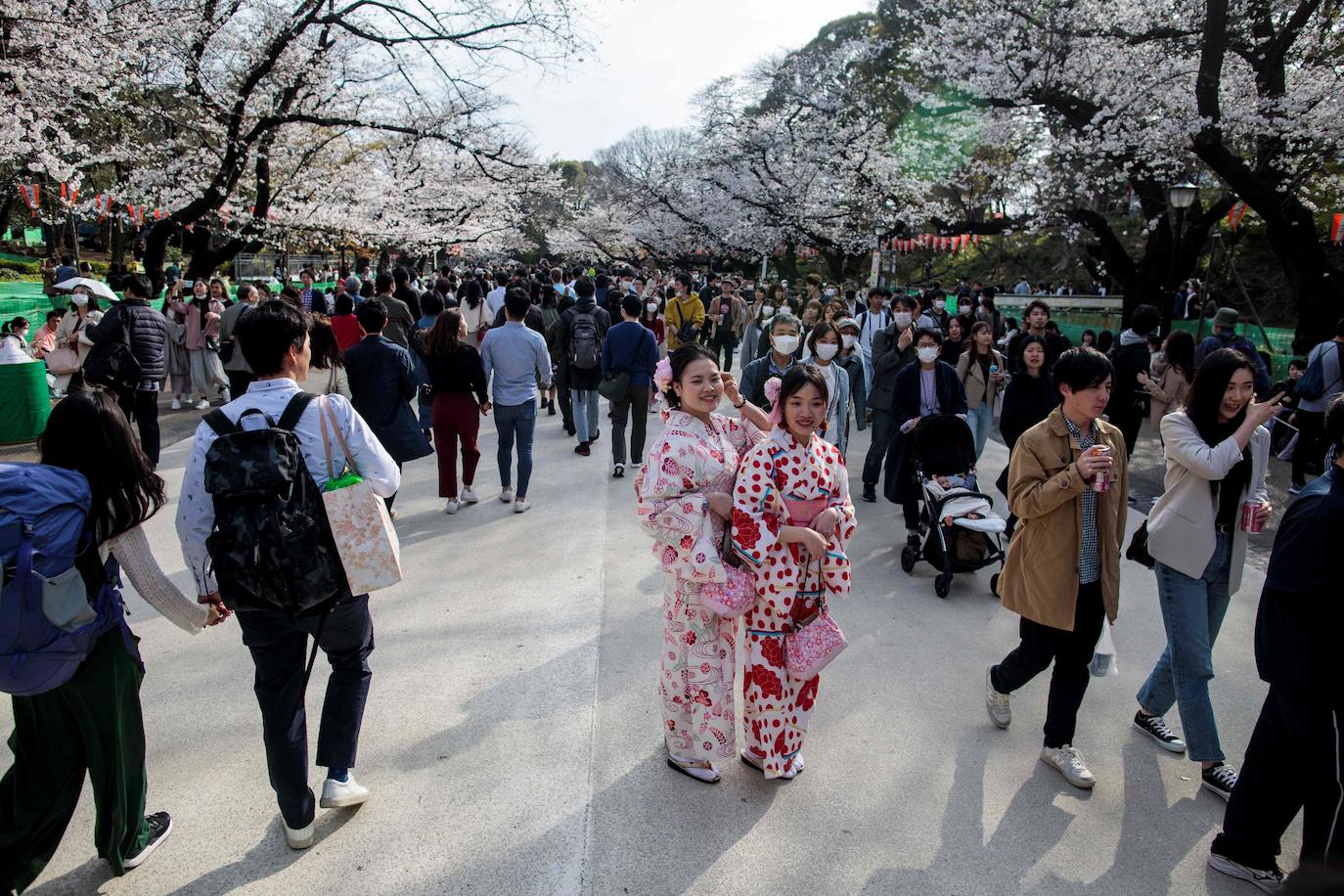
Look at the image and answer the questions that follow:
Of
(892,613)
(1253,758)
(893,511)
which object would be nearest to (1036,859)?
(1253,758)

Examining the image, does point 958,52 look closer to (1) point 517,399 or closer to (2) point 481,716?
(1) point 517,399

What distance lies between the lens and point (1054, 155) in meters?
18.1

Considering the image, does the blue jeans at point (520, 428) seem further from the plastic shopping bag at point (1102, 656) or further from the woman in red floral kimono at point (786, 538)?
the plastic shopping bag at point (1102, 656)

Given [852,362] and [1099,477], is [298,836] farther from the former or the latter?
[852,362]

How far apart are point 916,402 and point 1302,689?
12.7 ft

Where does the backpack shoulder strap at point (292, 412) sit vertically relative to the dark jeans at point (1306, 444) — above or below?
above

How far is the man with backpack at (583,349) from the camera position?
25.9 feet

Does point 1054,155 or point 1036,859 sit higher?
point 1054,155

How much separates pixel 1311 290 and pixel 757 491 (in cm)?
1473

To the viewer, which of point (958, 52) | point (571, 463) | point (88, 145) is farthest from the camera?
point (958, 52)

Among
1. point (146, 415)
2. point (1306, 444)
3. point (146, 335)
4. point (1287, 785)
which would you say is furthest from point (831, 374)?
point (146, 335)

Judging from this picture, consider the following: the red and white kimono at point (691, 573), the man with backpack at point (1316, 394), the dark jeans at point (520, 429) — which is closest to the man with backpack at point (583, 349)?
the dark jeans at point (520, 429)

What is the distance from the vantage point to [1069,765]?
3195mm

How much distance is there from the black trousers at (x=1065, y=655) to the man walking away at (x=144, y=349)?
693cm
